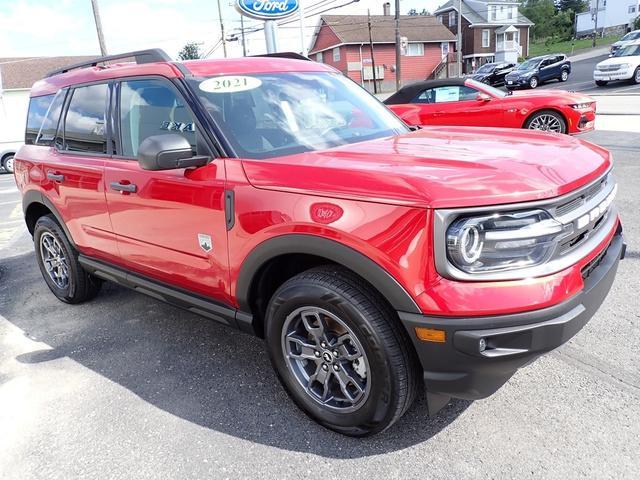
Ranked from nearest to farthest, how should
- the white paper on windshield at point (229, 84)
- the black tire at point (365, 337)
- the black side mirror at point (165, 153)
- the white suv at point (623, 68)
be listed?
the black tire at point (365, 337) → the black side mirror at point (165, 153) → the white paper on windshield at point (229, 84) → the white suv at point (623, 68)

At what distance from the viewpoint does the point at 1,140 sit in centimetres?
2702

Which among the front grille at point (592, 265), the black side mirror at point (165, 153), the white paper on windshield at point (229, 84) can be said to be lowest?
the front grille at point (592, 265)

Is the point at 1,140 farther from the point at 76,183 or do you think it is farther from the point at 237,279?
the point at 237,279

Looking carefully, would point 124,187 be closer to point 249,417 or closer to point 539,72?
point 249,417

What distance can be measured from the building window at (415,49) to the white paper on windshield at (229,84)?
50083mm

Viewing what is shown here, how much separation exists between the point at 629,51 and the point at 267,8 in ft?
61.6

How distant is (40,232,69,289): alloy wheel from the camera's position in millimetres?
4359

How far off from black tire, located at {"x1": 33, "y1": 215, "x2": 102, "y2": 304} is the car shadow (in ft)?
0.39

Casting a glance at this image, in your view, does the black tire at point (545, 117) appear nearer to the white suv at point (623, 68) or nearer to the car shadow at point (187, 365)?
the car shadow at point (187, 365)

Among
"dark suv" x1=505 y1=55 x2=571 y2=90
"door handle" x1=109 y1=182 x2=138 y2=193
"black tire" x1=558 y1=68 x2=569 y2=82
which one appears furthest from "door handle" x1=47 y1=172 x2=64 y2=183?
"black tire" x1=558 y1=68 x2=569 y2=82

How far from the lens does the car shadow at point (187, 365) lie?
255cm

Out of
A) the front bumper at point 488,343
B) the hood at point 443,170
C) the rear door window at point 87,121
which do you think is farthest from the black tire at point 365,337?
the rear door window at point 87,121

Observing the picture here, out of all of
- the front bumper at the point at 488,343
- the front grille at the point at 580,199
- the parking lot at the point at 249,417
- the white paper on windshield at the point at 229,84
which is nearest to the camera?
the front bumper at the point at 488,343

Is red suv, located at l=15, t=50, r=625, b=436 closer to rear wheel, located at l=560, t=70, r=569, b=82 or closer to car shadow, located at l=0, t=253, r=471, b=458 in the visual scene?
car shadow, located at l=0, t=253, r=471, b=458
